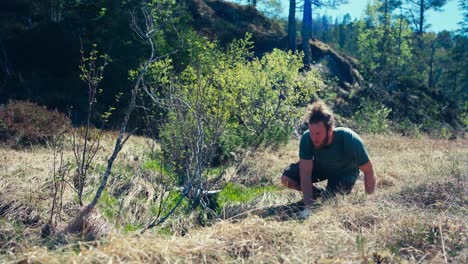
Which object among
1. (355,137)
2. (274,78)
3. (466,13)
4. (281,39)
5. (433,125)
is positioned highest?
(466,13)

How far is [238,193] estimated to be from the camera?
20.4 feet

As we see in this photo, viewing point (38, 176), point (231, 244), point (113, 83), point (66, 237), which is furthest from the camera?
point (113, 83)

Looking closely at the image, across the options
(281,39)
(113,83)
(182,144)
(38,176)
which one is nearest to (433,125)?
(281,39)

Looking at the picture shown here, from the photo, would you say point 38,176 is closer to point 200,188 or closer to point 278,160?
point 200,188

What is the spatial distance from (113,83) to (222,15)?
12007 millimetres

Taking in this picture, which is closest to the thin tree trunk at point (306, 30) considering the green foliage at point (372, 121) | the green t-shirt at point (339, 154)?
the green foliage at point (372, 121)

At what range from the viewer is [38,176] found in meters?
5.53

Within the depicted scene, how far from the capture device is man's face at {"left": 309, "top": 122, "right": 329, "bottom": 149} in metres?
4.53

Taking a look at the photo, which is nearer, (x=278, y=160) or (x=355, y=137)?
(x=355, y=137)

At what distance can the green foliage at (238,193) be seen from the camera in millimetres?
5627

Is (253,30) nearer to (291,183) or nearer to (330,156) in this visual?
(291,183)

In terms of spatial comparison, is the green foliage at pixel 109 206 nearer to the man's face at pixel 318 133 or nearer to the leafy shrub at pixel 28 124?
the man's face at pixel 318 133

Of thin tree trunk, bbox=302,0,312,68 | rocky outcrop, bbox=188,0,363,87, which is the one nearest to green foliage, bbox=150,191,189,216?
rocky outcrop, bbox=188,0,363,87

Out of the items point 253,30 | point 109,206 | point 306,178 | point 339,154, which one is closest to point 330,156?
point 339,154
